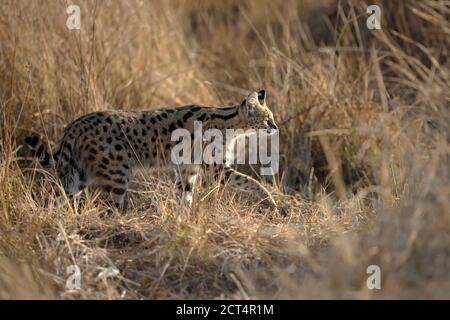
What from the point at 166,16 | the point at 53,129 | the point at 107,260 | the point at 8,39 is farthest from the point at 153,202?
the point at 166,16

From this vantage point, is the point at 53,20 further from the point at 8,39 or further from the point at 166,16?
the point at 166,16

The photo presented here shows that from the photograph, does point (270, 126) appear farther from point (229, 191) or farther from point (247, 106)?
point (229, 191)

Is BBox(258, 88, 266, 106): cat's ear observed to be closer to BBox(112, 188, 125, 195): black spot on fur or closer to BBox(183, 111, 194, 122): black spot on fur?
BBox(183, 111, 194, 122): black spot on fur

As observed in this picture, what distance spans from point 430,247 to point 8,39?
448 centimetres

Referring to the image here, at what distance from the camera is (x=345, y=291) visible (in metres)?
4.35

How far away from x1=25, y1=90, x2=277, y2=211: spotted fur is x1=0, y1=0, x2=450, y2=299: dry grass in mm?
183

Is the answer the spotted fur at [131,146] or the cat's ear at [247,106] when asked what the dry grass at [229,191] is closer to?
the spotted fur at [131,146]

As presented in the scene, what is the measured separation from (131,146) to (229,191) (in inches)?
32.9

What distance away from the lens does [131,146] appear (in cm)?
655

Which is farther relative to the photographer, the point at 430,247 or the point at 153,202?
the point at 153,202

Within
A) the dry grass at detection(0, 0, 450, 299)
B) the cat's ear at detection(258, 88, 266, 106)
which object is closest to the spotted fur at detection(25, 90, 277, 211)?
the cat's ear at detection(258, 88, 266, 106)

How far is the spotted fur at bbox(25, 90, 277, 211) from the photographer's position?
653 centimetres

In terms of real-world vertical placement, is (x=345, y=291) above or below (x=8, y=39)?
below
